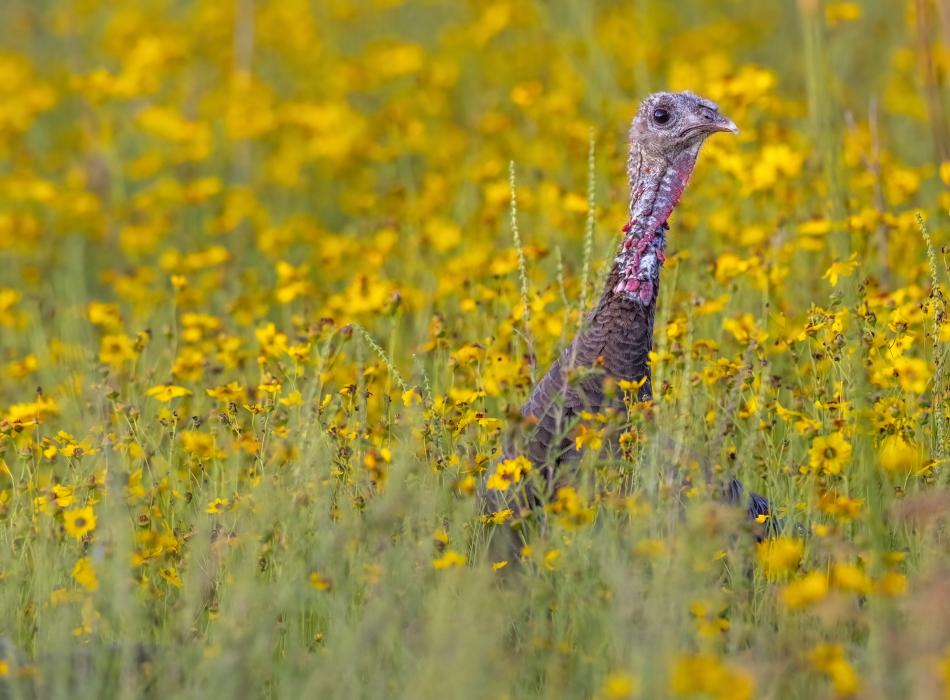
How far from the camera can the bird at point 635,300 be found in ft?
12.4

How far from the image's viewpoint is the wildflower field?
287cm

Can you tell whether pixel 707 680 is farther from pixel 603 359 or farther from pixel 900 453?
pixel 603 359

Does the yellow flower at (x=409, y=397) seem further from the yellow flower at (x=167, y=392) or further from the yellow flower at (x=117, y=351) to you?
the yellow flower at (x=117, y=351)

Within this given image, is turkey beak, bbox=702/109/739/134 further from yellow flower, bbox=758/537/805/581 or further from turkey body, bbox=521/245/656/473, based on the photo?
yellow flower, bbox=758/537/805/581

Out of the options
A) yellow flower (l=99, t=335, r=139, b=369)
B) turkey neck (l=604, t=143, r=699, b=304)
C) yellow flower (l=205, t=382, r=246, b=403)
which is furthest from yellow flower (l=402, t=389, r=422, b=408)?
yellow flower (l=99, t=335, r=139, b=369)

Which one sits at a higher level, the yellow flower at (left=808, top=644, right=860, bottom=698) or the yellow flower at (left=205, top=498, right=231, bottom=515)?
the yellow flower at (left=205, top=498, right=231, bottom=515)

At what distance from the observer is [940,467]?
369 centimetres

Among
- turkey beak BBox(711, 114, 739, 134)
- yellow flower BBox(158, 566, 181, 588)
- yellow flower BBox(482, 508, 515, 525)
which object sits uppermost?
turkey beak BBox(711, 114, 739, 134)

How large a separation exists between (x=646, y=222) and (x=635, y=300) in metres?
0.25

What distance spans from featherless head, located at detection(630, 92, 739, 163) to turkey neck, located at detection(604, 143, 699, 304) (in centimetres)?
2

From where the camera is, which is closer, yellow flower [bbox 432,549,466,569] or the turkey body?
yellow flower [bbox 432,549,466,569]

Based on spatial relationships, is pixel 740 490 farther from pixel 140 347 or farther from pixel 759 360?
pixel 140 347

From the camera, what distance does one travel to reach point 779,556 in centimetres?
282

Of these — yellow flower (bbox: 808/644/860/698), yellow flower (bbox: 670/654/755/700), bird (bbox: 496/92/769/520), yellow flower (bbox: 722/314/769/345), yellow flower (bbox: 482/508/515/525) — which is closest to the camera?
yellow flower (bbox: 670/654/755/700)
